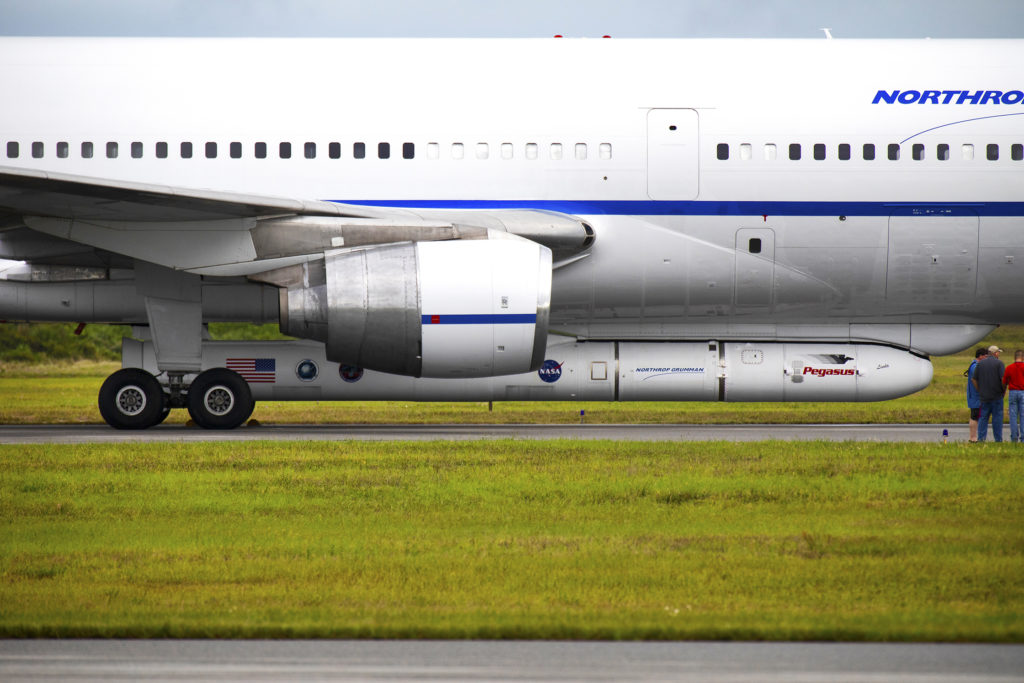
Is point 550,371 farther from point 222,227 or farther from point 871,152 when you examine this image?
point 871,152

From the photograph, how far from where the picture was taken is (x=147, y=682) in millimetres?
4676

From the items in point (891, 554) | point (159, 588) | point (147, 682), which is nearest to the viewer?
point (147, 682)

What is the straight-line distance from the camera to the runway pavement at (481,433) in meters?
14.5

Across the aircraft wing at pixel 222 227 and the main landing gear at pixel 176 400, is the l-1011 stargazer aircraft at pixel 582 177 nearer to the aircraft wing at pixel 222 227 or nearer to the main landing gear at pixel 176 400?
the main landing gear at pixel 176 400

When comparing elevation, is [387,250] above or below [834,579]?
above

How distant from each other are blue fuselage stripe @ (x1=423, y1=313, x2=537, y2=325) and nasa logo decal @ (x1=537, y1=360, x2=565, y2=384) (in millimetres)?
2034

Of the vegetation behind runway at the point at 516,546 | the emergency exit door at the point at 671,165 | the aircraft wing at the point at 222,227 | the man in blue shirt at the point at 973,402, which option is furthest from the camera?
the emergency exit door at the point at 671,165

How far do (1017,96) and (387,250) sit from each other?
868 centimetres

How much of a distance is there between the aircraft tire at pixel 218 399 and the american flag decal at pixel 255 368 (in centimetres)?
23

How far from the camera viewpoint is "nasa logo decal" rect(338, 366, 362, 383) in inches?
619

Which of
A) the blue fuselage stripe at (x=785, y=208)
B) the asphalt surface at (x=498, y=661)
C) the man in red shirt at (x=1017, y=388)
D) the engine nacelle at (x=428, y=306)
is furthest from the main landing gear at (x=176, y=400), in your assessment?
the asphalt surface at (x=498, y=661)

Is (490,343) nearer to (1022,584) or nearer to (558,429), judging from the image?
(558,429)

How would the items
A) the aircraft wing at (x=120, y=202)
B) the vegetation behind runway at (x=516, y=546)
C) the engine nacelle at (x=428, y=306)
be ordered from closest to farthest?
the vegetation behind runway at (x=516, y=546) → the aircraft wing at (x=120, y=202) → the engine nacelle at (x=428, y=306)

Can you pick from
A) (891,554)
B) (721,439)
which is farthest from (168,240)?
(891,554)
